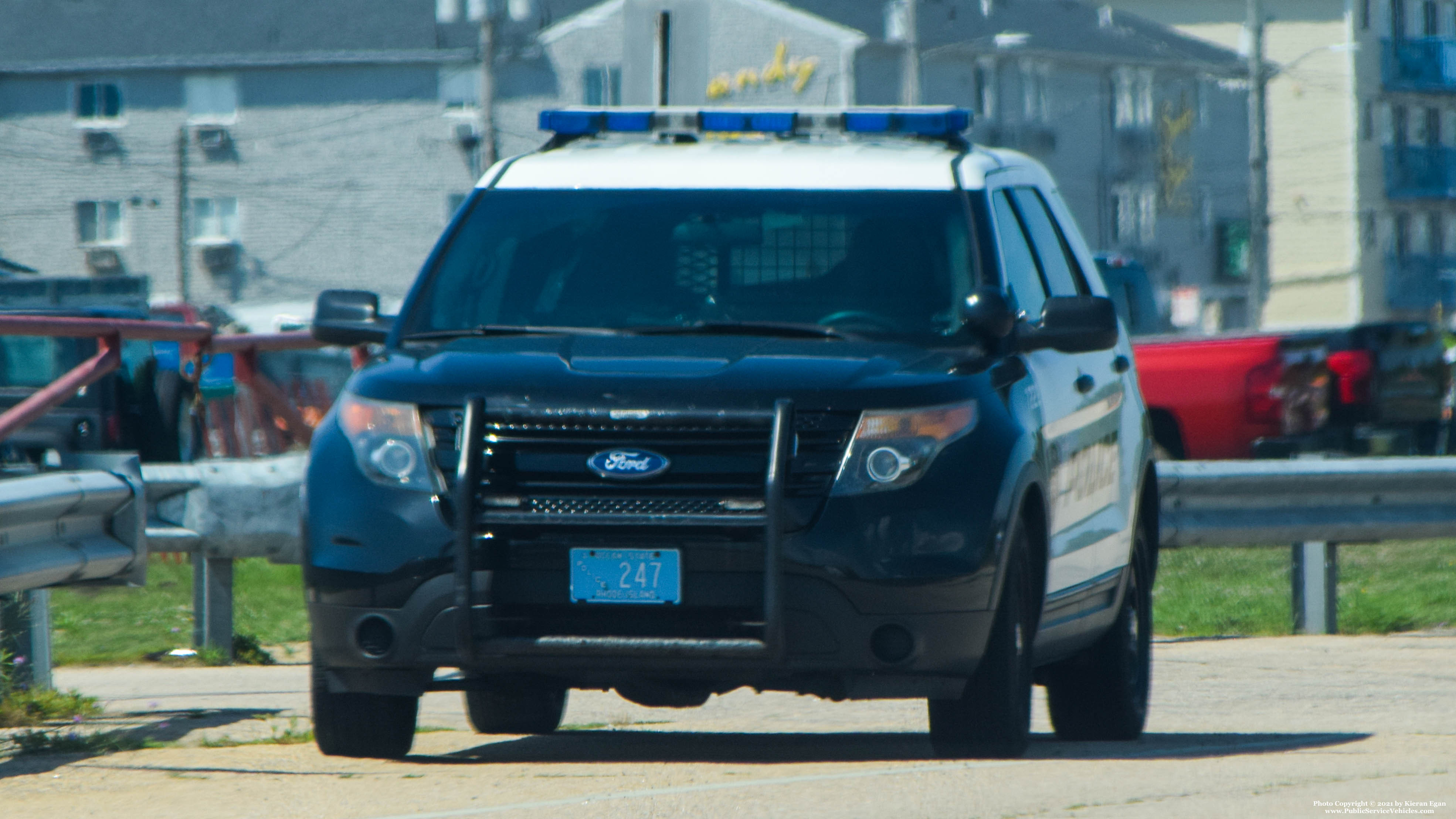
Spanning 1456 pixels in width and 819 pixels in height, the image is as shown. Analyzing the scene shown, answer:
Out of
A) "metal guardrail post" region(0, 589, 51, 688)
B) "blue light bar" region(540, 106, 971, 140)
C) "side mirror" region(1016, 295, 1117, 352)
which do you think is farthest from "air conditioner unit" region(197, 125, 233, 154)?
"side mirror" region(1016, 295, 1117, 352)

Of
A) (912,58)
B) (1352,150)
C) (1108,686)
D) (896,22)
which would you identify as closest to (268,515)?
(1108,686)

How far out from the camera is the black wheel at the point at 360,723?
22.0ft

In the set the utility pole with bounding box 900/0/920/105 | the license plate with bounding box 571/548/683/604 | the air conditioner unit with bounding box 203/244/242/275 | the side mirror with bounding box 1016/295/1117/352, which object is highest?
the utility pole with bounding box 900/0/920/105

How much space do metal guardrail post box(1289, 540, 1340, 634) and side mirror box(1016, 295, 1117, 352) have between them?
490 centimetres

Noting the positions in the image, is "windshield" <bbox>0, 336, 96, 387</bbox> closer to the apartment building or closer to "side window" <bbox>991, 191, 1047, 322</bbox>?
"side window" <bbox>991, 191, 1047, 322</bbox>

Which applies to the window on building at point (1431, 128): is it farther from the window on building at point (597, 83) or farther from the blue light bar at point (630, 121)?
the blue light bar at point (630, 121)

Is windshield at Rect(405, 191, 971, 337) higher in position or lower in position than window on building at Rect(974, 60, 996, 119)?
lower

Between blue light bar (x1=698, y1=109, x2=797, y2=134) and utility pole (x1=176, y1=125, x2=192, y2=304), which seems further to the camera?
utility pole (x1=176, y1=125, x2=192, y2=304)

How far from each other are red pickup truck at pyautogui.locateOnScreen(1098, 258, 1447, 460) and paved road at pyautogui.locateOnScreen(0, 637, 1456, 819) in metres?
10.8

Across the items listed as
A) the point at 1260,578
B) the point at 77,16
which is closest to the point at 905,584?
the point at 1260,578

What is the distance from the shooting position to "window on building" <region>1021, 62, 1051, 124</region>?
60000 mm

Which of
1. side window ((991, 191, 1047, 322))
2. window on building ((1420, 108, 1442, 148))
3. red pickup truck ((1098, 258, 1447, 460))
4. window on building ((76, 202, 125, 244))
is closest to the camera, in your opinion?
side window ((991, 191, 1047, 322))

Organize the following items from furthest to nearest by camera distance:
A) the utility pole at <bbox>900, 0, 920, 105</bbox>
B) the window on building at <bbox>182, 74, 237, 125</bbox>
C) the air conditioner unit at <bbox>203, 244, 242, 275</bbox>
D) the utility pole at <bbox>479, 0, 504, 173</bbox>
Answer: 1. the air conditioner unit at <bbox>203, 244, 242, 275</bbox>
2. the window on building at <bbox>182, 74, 237, 125</bbox>
3. the utility pole at <bbox>479, 0, 504, 173</bbox>
4. the utility pole at <bbox>900, 0, 920, 105</bbox>

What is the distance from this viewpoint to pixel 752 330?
6777mm
